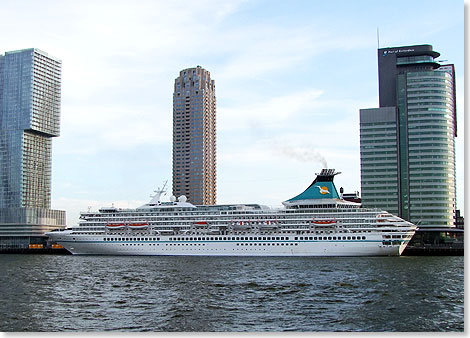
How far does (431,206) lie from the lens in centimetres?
11238

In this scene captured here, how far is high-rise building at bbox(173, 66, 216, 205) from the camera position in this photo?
162 metres

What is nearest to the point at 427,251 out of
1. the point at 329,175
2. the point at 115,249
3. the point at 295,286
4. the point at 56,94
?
the point at 329,175

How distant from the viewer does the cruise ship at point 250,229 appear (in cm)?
7552

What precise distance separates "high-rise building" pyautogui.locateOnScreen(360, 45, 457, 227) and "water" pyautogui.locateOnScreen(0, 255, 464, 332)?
6462cm

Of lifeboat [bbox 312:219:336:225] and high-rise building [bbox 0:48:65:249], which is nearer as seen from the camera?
lifeboat [bbox 312:219:336:225]

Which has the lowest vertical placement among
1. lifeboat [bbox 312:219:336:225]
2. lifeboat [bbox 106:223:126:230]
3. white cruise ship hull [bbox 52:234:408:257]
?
white cruise ship hull [bbox 52:234:408:257]

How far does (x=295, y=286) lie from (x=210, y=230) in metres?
42.3

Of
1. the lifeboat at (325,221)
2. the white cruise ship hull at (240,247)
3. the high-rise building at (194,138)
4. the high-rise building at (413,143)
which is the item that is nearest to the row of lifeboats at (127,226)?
the white cruise ship hull at (240,247)

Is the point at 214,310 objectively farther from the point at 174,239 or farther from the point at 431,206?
the point at 431,206

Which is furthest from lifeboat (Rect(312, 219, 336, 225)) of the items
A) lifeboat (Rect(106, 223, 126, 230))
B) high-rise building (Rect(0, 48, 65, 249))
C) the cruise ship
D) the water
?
high-rise building (Rect(0, 48, 65, 249))

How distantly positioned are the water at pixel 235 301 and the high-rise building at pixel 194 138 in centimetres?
11145

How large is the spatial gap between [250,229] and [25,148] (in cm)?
8525

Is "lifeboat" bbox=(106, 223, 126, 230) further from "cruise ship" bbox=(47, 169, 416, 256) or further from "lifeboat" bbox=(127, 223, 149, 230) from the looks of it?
"lifeboat" bbox=(127, 223, 149, 230)

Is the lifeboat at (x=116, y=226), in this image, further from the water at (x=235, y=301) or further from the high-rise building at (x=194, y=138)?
the high-rise building at (x=194, y=138)
